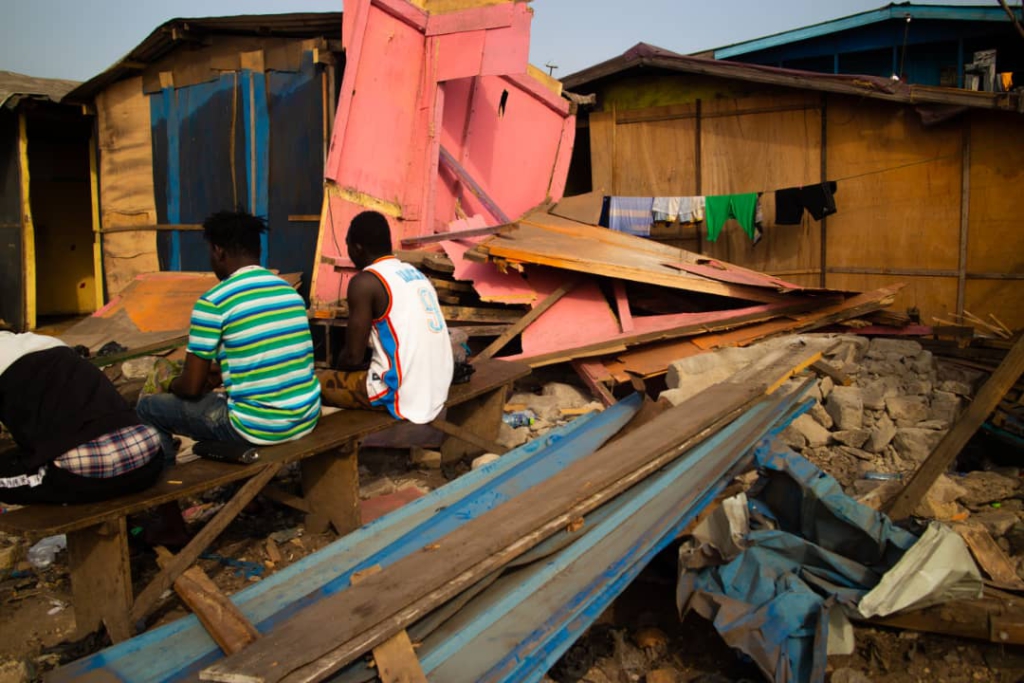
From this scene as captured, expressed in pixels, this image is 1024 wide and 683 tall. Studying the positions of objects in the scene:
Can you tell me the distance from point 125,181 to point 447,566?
883 centimetres

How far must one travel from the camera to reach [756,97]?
9852 millimetres

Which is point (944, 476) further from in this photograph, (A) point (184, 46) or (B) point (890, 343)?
(A) point (184, 46)

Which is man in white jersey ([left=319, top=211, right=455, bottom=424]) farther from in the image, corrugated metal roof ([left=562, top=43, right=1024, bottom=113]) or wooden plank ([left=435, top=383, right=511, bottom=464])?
corrugated metal roof ([left=562, top=43, right=1024, bottom=113])

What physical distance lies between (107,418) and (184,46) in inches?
279

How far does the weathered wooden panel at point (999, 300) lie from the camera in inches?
336

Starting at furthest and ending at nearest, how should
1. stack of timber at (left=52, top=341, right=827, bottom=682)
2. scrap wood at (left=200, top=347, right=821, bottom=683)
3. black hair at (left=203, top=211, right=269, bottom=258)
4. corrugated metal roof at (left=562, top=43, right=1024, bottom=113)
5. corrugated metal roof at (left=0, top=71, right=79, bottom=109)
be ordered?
corrugated metal roof at (left=0, top=71, right=79, bottom=109), corrugated metal roof at (left=562, top=43, right=1024, bottom=113), black hair at (left=203, top=211, right=269, bottom=258), stack of timber at (left=52, top=341, right=827, bottom=682), scrap wood at (left=200, top=347, right=821, bottom=683)

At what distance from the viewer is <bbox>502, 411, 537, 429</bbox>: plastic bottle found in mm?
6137

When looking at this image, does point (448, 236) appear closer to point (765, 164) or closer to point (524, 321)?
point (524, 321)

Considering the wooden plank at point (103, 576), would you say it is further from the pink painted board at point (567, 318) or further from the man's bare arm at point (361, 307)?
the pink painted board at point (567, 318)

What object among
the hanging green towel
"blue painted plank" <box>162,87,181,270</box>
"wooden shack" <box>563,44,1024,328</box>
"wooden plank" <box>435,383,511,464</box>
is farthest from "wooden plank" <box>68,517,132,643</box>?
the hanging green towel

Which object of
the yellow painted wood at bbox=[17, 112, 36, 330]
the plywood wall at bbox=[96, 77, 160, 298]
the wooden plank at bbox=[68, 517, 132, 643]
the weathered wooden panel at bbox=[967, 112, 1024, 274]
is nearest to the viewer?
the wooden plank at bbox=[68, 517, 132, 643]

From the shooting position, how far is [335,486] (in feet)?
→ 13.5

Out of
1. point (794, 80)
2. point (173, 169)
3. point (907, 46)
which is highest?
point (907, 46)

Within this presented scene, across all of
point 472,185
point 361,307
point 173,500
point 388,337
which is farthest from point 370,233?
point 472,185
